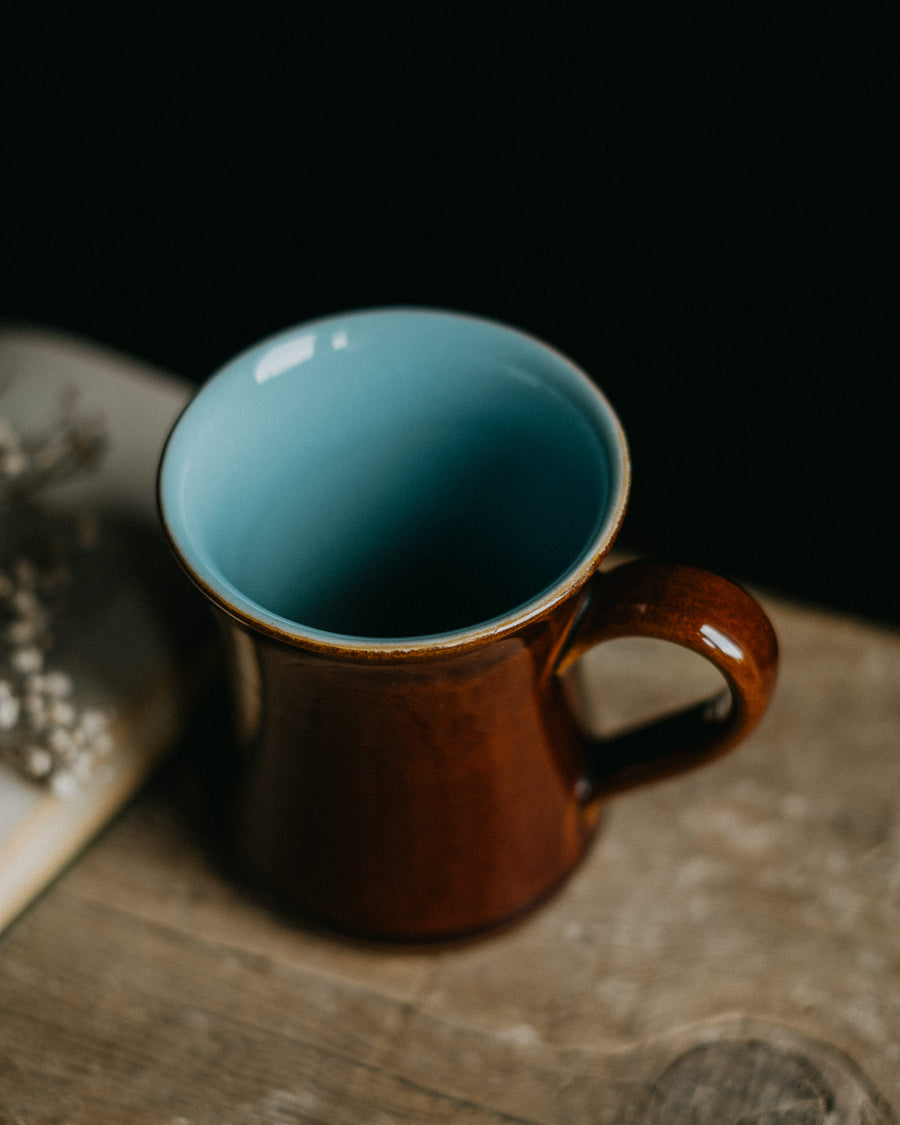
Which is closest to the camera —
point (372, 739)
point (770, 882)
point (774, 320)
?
point (372, 739)

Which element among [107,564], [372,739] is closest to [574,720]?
[372,739]

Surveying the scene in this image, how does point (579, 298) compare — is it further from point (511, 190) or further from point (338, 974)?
point (338, 974)

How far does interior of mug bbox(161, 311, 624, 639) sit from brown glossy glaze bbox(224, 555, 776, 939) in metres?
0.04

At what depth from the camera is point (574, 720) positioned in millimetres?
458

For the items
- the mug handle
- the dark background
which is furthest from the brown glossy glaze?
the dark background

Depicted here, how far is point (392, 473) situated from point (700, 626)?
183 millimetres

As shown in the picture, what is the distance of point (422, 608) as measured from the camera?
0.53 m

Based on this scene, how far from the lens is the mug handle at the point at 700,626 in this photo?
1.25 feet

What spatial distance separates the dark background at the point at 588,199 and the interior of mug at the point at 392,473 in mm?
191

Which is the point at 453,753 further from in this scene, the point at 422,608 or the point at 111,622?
the point at 111,622

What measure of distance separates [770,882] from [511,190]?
0.42 m

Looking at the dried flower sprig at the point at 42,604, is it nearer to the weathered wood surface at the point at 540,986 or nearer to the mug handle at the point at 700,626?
the weathered wood surface at the point at 540,986

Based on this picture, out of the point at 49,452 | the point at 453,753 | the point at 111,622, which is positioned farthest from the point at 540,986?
the point at 49,452

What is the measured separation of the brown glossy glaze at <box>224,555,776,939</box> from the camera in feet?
1.24
